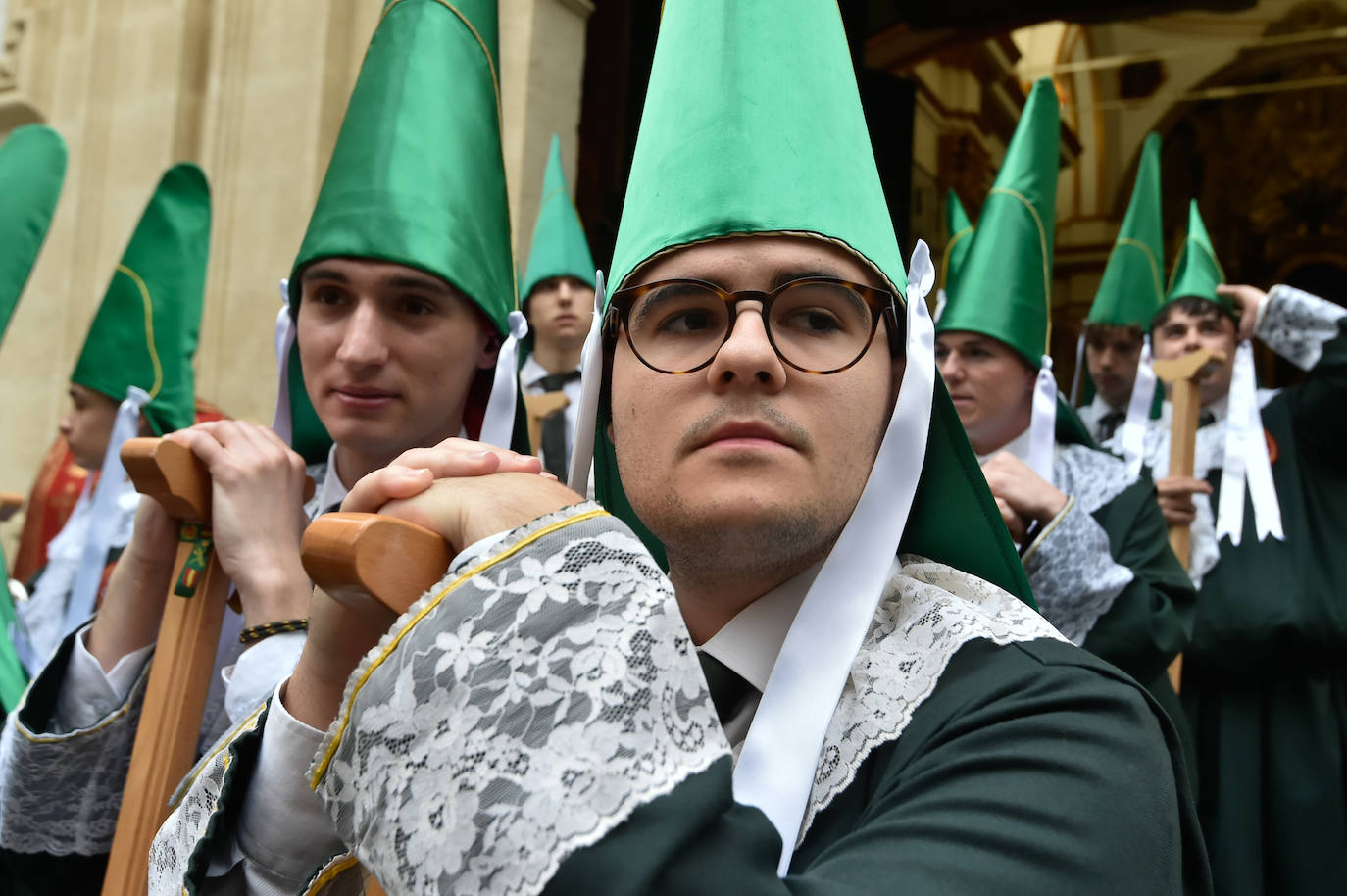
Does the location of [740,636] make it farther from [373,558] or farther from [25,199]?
[25,199]

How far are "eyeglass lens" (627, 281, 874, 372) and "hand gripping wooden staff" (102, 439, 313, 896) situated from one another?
2.47ft

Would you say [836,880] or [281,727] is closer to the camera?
[836,880]

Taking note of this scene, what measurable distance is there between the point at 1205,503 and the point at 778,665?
3.15 m

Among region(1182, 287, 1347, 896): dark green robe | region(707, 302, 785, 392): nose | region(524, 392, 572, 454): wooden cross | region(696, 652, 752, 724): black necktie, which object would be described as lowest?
region(1182, 287, 1347, 896): dark green robe

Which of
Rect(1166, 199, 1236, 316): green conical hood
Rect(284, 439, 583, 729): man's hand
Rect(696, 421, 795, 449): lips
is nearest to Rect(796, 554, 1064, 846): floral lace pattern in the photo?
Rect(696, 421, 795, 449): lips

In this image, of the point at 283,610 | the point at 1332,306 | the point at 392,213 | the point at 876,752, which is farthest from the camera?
the point at 1332,306

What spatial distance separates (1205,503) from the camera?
153 inches

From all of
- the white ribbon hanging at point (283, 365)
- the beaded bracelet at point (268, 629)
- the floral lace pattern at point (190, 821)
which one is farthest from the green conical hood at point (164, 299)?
the floral lace pattern at point (190, 821)

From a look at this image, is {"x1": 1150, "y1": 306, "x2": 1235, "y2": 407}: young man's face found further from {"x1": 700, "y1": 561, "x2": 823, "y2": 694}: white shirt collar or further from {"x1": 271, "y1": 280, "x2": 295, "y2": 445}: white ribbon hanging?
{"x1": 700, "y1": 561, "x2": 823, "y2": 694}: white shirt collar

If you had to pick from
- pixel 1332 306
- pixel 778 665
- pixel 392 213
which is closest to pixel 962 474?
pixel 778 665

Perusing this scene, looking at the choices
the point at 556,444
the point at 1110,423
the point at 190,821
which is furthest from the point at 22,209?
the point at 1110,423

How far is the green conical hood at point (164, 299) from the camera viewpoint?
2.94 metres

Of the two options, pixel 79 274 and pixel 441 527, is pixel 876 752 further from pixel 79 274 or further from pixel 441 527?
pixel 79 274

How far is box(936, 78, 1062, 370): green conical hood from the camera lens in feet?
10.9
